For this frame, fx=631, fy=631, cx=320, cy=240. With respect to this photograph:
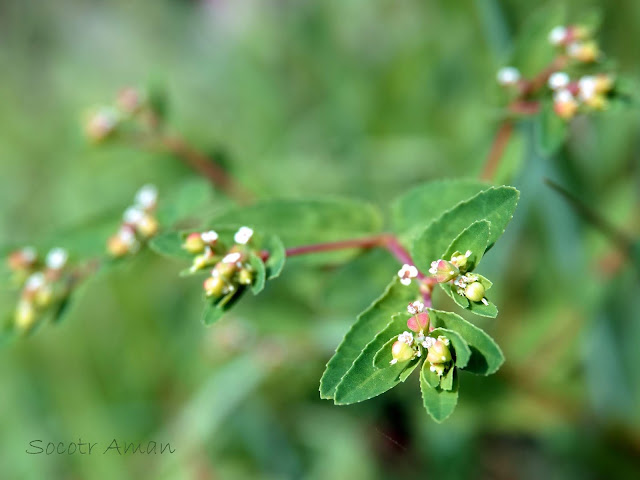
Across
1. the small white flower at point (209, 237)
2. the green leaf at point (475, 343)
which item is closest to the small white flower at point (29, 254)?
the small white flower at point (209, 237)

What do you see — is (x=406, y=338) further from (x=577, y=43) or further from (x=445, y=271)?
(x=577, y=43)

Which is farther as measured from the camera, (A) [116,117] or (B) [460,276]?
(A) [116,117]

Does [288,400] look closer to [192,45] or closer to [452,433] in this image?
[452,433]

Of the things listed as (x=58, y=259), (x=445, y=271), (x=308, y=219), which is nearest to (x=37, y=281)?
(x=58, y=259)

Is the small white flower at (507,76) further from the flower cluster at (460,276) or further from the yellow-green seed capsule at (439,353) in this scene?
the yellow-green seed capsule at (439,353)

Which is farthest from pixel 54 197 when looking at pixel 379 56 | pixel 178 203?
pixel 178 203

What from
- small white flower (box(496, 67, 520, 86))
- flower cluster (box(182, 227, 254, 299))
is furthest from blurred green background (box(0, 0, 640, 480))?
flower cluster (box(182, 227, 254, 299))

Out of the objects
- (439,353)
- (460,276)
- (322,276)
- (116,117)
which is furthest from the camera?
(322,276)

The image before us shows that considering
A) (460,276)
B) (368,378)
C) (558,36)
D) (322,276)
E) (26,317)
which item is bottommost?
(322,276)
